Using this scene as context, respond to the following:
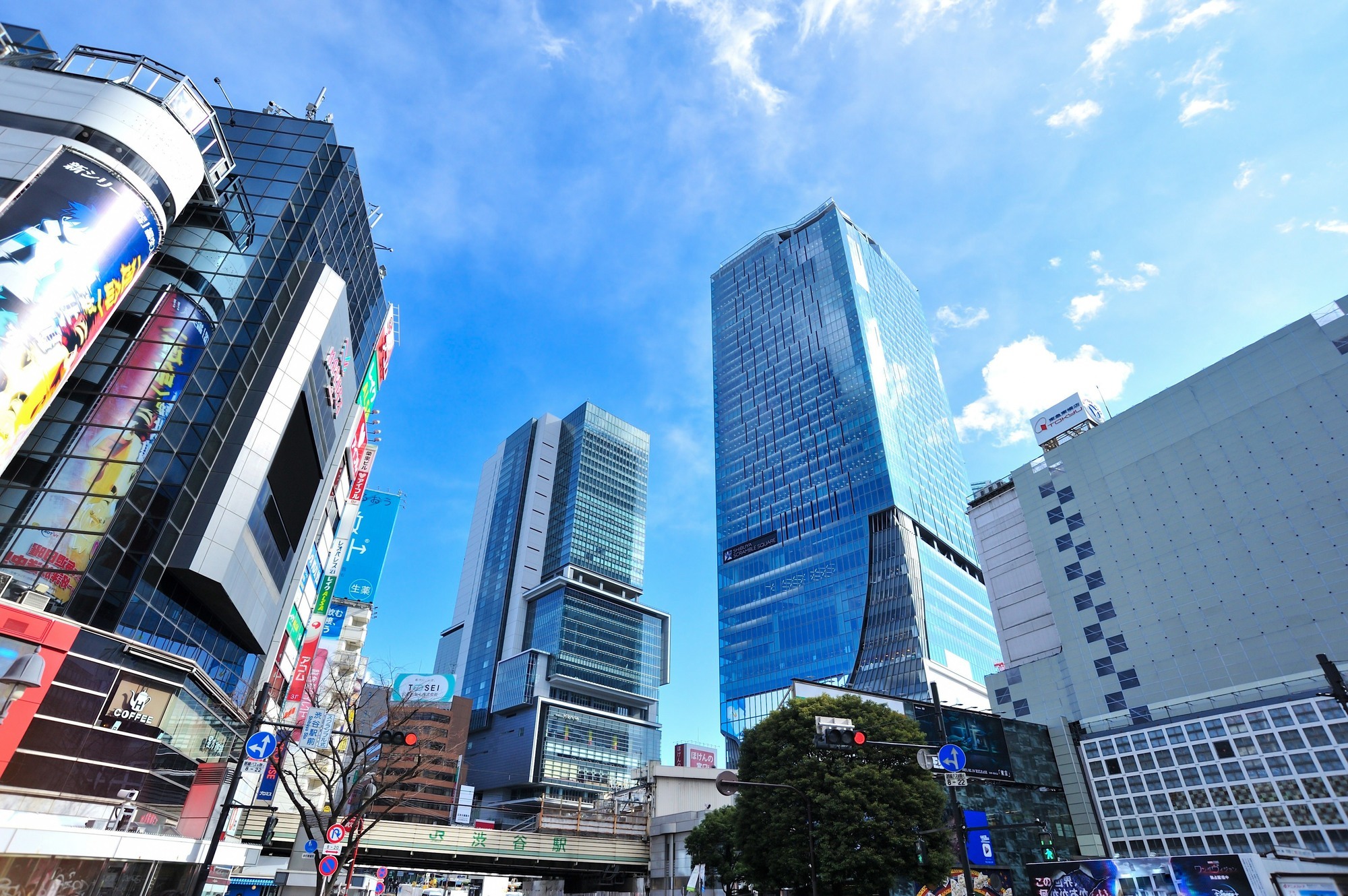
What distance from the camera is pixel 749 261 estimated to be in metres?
176

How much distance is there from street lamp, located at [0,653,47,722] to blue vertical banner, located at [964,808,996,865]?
31880 millimetres

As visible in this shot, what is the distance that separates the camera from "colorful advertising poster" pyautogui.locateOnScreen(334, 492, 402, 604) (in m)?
71.4

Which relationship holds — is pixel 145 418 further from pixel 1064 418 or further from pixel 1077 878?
pixel 1064 418

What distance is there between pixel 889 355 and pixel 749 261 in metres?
51.1

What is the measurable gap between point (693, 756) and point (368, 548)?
4156 centimetres

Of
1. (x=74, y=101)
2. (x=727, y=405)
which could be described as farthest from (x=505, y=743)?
(x=74, y=101)

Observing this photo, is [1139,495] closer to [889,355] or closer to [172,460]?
[172,460]

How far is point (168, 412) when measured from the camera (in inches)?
1256

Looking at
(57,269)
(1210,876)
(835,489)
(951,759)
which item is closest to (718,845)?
(1210,876)

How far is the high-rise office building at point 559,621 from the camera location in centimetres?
13638

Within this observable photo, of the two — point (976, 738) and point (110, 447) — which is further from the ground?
point (110, 447)

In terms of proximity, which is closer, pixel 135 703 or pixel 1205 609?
pixel 135 703

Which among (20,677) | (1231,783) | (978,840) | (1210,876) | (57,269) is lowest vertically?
(1210,876)

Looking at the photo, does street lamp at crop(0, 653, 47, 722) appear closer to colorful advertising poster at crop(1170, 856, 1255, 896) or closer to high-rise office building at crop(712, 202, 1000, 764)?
colorful advertising poster at crop(1170, 856, 1255, 896)
